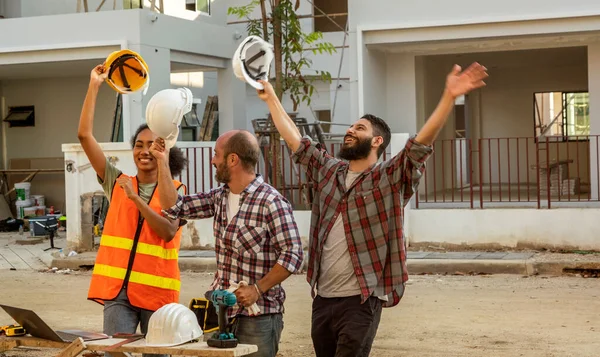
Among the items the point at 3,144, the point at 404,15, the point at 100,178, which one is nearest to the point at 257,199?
the point at 100,178

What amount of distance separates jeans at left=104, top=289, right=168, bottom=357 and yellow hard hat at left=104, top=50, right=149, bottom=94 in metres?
1.12

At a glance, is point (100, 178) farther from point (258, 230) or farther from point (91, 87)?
point (258, 230)

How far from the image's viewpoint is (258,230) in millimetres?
4750

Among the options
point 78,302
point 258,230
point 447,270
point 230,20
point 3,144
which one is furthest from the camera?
point 230,20

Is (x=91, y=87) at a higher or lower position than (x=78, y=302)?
higher

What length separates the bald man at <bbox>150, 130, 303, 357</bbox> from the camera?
4.67 m

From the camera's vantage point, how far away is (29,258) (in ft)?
52.4

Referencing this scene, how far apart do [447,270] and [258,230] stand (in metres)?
8.86

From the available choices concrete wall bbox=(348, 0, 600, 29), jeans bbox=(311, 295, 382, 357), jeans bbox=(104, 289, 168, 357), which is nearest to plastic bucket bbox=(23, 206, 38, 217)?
concrete wall bbox=(348, 0, 600, 29)

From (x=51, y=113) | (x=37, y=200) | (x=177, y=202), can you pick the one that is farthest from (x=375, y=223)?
(x=51, y=113)

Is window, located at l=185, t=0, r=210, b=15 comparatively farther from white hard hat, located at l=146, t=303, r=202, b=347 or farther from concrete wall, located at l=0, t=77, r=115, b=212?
white hard hat, located at l=146, t=303, r=202, b=347

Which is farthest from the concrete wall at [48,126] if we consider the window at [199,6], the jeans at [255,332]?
the jeans at [255,332]

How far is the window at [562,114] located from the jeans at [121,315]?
1879 cm

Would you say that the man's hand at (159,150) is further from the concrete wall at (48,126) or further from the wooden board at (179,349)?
the concrete wall at (48,126)
